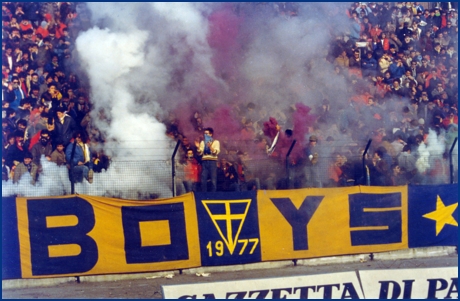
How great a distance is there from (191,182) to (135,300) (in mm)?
2475

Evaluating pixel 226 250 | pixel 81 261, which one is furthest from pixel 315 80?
pixel 81 261

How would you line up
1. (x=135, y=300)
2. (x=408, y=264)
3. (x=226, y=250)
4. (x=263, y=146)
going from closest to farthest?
(x=135, y=300) < (x=226, y=250) < (x=408, y=264) < (x=263, y=146)

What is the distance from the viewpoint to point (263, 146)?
34.3ft

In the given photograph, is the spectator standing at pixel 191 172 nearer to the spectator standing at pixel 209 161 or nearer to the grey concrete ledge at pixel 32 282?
the spectator standing at pixel 209 161

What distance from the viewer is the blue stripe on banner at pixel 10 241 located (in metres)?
7.56

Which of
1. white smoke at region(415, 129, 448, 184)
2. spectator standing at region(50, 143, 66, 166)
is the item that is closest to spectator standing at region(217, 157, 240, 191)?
spectator standing at region(50, 143, 66, 166)

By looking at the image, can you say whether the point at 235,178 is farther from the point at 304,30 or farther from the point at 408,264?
the point at 304,30

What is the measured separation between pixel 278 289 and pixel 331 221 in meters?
2.40

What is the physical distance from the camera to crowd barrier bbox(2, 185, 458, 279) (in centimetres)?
771

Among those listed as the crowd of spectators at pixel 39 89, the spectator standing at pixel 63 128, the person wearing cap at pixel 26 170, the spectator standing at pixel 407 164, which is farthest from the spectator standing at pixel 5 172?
the spectator standing at pixel 407 164

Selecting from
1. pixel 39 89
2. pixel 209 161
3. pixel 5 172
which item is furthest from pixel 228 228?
pixel 39 89

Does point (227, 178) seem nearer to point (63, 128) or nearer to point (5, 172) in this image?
point (63, 128)

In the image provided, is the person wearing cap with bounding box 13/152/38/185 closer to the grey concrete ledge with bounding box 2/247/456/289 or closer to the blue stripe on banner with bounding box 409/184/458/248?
the grey concrete ledge with bounding box 2/247/456/289

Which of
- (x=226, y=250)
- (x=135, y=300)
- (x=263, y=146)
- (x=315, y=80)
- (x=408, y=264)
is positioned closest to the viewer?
(x=135, y=300)
